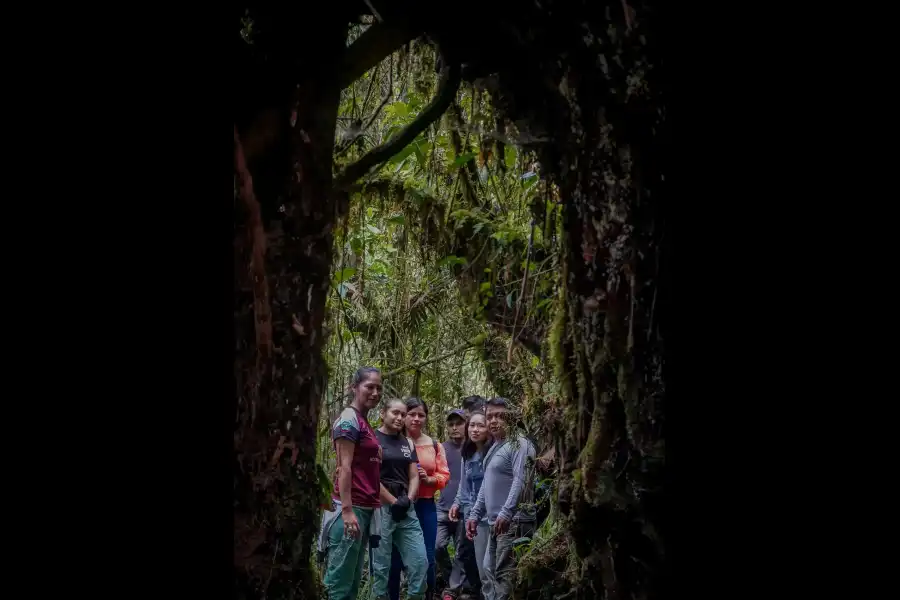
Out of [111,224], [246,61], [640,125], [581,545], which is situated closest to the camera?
[111,224]

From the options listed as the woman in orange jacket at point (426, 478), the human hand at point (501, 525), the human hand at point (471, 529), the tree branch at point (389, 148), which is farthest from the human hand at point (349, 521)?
the tree branch at point (389, 148)

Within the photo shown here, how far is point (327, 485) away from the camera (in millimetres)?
2793

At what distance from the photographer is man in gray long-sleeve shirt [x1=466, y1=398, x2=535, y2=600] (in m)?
5.55

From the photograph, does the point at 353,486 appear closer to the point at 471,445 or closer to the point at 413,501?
the point at 413,501

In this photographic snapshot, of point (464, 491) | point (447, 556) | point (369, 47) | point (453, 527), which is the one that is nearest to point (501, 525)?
point (464, 491)

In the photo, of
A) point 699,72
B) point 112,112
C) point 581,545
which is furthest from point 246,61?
point 581,545

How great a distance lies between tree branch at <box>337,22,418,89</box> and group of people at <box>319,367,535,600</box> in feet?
9.34

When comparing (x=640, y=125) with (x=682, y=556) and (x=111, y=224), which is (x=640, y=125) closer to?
(x=682, y=556)

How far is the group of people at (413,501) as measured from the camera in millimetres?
5078

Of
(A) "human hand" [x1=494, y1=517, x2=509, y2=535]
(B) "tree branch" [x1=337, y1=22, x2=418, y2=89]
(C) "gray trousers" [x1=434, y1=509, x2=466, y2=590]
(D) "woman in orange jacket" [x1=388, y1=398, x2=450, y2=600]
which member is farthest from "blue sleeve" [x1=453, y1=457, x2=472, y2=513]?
(B) "tree branch" [x1=337, y1=22, x2=418, y2=89]

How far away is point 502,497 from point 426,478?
0.66m

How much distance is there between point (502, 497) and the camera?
569 centimetres

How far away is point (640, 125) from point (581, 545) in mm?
1383

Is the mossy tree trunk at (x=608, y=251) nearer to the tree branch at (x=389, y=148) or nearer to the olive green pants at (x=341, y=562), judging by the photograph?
the tree branch at (x=389, y=148)
